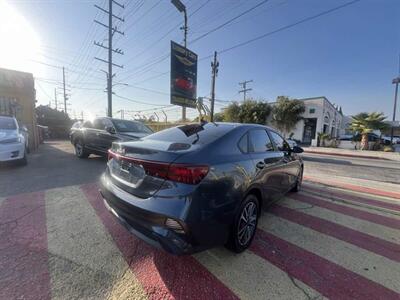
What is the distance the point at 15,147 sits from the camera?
5.93 meters

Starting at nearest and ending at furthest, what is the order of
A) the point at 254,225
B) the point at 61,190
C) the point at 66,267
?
the point at 66,267
the point at 254,225
the point at 61,190

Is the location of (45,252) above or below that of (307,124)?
below

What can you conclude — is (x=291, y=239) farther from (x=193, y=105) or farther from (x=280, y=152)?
(x=193, y=105)

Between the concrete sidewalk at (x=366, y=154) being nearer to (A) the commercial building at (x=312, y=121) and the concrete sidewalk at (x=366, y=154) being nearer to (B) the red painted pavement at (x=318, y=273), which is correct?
(A) the commercial building at (x=312, y=121)

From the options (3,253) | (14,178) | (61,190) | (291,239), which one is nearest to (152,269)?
(3,253)

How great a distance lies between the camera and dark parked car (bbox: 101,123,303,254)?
6.06ft

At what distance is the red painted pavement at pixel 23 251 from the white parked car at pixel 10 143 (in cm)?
306

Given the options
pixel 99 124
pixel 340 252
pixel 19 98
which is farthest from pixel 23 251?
pixel 19 98

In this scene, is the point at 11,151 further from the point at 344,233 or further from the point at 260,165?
the point at 344,233

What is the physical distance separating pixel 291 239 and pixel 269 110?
26.0 meters

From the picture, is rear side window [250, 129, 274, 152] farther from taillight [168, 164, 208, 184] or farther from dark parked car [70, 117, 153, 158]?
dark parked car [70, 117, 153, 158]

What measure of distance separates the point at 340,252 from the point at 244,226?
1277mm

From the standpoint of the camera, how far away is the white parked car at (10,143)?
568 cm

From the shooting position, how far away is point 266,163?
9.74 ft
